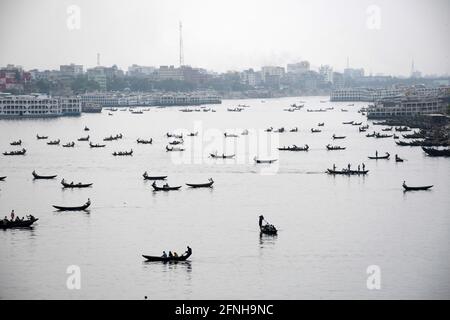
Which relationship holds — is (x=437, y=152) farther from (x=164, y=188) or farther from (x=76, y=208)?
(x=76, y=208)

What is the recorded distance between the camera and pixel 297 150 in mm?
57594

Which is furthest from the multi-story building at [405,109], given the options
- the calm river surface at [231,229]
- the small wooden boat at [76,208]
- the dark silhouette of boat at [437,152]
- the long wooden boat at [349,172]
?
the small wooden boat at [76,208]

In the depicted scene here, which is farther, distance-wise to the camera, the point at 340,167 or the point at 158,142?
the point at 158,142

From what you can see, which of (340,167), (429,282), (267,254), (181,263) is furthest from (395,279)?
(340,167)

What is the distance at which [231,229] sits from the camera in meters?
30.9

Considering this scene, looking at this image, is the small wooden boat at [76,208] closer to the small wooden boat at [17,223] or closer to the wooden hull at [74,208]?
the wooden hull at [74,208]

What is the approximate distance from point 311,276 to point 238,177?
65.4ft

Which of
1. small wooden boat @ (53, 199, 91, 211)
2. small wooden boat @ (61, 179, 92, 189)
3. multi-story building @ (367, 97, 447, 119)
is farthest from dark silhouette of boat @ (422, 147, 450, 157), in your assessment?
multi-story building @ (367, 97, 447, 119)

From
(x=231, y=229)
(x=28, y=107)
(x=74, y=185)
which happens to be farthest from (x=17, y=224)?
(x=28, y=107)

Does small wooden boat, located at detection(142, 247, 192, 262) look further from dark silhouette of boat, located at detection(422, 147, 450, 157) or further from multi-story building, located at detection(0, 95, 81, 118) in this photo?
multi-story building, located at detection(0, 95, 81, 118)
